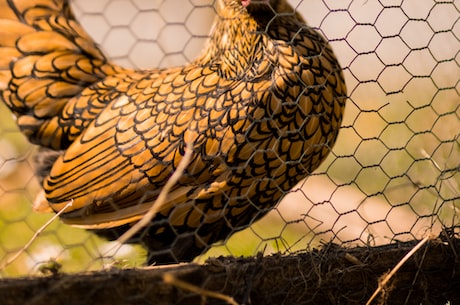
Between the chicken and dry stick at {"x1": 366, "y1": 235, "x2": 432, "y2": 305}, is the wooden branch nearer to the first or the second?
dry stick at {"x1": 366, "y1": 235, "x2": 432, "y2": 305}

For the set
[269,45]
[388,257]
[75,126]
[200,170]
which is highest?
[269,45]

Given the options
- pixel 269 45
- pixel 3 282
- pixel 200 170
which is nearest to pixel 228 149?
pixel 200 170

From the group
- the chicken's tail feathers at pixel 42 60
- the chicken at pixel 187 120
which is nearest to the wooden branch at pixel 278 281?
the chicken at pixel 187 120

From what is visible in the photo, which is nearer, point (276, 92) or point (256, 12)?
point (276, 92)

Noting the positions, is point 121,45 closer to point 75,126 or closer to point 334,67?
point 75,126

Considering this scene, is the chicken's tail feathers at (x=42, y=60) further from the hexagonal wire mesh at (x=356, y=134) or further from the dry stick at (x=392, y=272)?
the dry stick at (x=392, y=272)

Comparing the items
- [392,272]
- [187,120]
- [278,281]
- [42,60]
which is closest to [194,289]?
[278,281]

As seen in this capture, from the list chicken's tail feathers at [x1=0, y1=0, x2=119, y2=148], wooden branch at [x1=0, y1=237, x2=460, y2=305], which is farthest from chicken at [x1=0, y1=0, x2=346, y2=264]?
wooden branch at [x1=0, y1=237, x2=460, y2=305]
